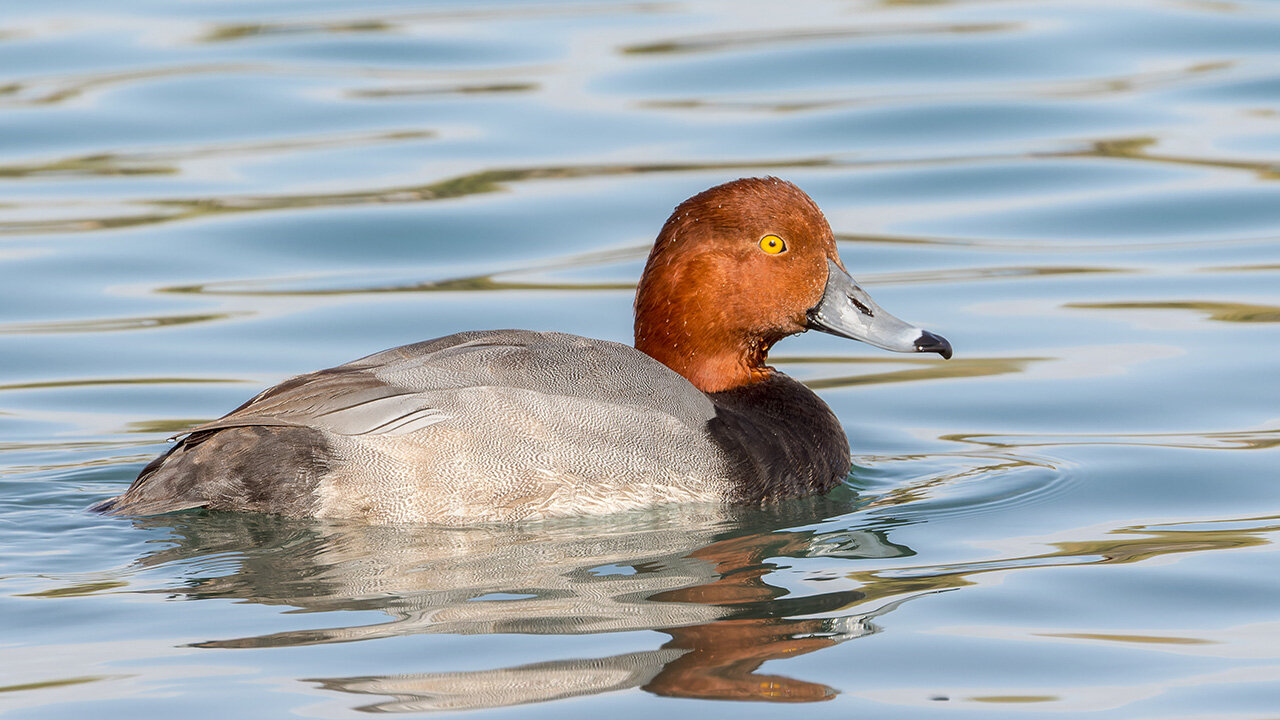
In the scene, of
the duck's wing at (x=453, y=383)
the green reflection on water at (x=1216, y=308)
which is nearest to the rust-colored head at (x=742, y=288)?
the duck's wing at (x=453, y=383)

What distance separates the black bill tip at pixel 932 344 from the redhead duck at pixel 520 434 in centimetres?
1

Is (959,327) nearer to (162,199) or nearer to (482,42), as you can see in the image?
(162,199)

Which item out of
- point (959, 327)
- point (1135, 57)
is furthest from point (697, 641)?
point (1135, 57)

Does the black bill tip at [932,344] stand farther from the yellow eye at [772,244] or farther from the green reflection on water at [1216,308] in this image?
the green reflection on water at [1216,308]

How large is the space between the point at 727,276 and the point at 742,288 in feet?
0.23

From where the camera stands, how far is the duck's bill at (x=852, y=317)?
6516 mm

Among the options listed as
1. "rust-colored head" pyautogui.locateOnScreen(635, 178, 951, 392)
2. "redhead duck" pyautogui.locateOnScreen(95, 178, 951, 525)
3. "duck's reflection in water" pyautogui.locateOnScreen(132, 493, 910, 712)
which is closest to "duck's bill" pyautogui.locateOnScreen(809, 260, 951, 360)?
"rust-colored head" pyautogui.locateOnScreen(635, 178, 951, 392)

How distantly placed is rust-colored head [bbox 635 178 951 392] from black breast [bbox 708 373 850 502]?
15 centimetres

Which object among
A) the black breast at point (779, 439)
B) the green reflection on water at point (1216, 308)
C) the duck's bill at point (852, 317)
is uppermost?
the duck's bill at point (852, 317)

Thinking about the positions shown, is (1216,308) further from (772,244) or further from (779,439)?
Result: (779,439)

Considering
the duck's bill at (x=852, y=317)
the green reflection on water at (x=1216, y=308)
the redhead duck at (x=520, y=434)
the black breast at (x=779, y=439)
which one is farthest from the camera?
the green reflection on water at (x=1216, y=308)

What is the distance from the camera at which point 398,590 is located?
5.01m

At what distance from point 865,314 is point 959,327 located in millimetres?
2009

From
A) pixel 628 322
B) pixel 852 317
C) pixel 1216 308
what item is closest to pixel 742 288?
pixel 852 317
